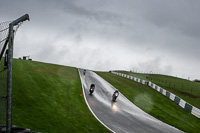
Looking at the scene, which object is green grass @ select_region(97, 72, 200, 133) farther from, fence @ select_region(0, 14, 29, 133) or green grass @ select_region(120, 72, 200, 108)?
fence @ select_region(0, 14, 29, 133)

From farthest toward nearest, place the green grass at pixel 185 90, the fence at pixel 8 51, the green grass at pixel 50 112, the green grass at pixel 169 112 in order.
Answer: the green grass at pixel 185 90
the green grass at pixel 169 112
the green grass at pixel 50 112
the fence at pixel 8 51

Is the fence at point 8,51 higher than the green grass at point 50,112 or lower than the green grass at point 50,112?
higher

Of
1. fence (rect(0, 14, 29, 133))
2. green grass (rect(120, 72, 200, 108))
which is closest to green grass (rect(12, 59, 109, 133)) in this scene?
fence (rect(0, 14, 29, 133))

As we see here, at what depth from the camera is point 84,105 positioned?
802 inches

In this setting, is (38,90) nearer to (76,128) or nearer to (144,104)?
(76,128)

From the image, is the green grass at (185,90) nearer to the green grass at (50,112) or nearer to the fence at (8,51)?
the green grass at (50,112)

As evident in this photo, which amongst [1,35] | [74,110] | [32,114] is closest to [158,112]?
[74,110]

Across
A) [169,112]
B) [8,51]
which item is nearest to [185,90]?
[169,112]

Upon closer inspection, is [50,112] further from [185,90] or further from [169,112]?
[185,90]

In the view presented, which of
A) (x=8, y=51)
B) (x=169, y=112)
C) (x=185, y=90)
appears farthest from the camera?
(x=185, y=90)

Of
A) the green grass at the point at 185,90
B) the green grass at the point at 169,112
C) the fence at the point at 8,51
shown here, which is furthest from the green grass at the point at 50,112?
the green grass at the point at 185,90

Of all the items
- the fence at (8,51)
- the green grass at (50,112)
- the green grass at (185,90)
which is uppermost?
the fence at (8,51)

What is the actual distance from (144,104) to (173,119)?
18.3 feet

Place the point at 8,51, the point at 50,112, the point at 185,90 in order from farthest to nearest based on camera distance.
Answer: the point at 185,90
the point at 50,112
the point at 8,51
